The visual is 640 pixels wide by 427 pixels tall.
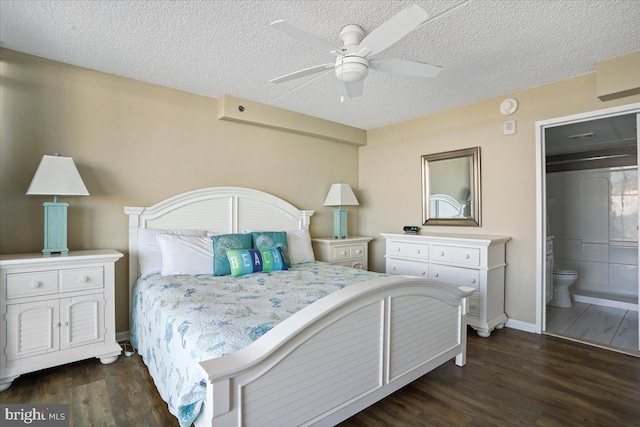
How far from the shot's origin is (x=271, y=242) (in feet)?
10.6

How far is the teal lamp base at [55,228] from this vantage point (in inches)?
96.4

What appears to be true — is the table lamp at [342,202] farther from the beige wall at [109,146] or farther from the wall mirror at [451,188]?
the wall mirror at [451,188]

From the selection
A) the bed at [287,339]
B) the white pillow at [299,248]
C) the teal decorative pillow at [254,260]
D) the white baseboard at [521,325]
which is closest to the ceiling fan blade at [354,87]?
the bed at [287,339]

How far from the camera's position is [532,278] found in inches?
129

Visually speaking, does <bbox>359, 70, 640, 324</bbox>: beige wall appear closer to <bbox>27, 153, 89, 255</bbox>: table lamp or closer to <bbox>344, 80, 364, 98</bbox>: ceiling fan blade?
<bbox>344, 80, 364, 98</bbox>: ceiling fan blade

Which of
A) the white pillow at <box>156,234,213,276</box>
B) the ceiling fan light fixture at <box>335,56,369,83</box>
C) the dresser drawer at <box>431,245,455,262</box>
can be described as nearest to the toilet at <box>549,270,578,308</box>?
the dresser drawer at <box>431,245,455,262</box>

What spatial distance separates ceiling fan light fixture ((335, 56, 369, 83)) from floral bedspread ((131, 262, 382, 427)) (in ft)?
4.65

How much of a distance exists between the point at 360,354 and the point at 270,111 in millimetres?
2898

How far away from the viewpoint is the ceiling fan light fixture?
202cm

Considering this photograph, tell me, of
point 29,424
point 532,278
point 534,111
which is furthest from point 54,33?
point 532,278

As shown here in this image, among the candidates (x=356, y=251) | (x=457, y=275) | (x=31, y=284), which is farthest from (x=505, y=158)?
(x=31, y=284)

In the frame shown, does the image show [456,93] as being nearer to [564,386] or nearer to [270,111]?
[270,111]

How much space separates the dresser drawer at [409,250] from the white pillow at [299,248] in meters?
1.03

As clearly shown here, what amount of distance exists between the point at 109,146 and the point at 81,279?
3.90 feet
